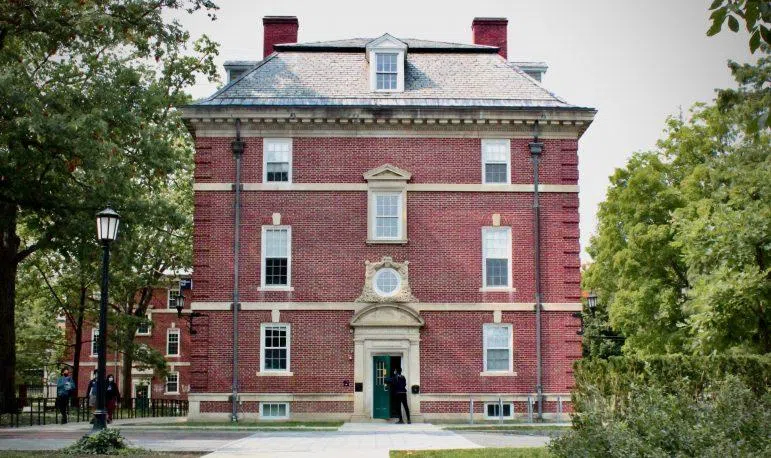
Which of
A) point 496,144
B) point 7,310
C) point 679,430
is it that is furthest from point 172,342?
point 679,430

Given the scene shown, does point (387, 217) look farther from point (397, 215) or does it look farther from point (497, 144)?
point (497, 144)

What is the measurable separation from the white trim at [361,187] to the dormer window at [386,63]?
12.1 ft

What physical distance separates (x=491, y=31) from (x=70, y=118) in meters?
17.2

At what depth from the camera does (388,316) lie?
2933 cm

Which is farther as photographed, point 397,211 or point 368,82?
point 368,82

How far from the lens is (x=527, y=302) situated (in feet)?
97.6

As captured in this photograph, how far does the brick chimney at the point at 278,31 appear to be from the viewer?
35031 millimetres

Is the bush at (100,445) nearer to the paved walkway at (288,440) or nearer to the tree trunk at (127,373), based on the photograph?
the paved walkway at (288,440)

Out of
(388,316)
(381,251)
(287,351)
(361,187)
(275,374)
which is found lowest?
(275,374)

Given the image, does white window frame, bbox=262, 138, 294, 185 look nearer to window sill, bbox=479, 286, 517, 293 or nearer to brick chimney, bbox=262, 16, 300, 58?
brick chimney, bbox=262, 16, 300, 58

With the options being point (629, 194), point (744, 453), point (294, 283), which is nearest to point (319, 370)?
point (294, 283)

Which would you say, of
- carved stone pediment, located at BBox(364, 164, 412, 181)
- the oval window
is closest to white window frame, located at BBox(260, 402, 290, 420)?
the oval window

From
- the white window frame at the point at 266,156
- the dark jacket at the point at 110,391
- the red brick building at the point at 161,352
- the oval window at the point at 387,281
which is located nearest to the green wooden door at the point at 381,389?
the oval window at the point at 387,281

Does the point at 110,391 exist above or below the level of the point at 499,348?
below
